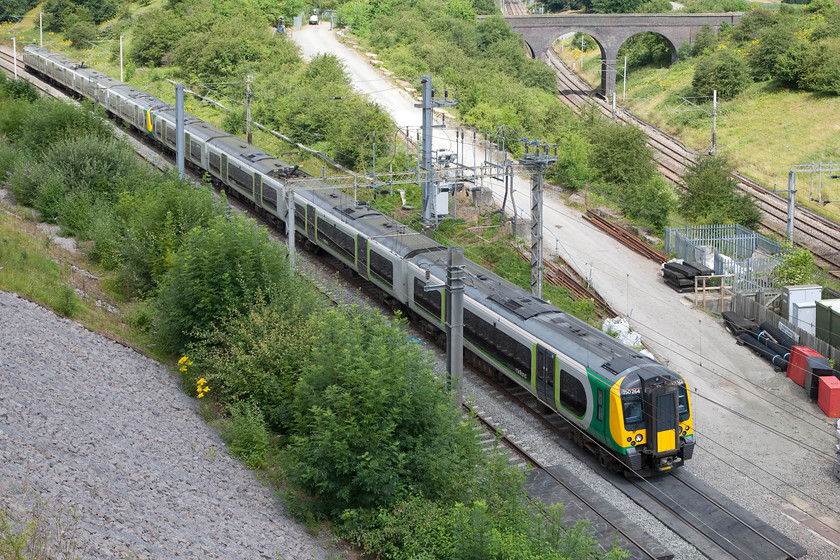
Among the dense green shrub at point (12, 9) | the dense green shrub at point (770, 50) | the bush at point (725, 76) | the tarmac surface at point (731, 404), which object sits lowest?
the tarmac surface at point (731, 404)

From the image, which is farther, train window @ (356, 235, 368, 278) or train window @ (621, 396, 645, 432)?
train window @ (356, 235, 368, 278)

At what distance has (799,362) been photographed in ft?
78.7

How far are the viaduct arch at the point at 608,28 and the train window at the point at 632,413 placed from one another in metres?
63.9

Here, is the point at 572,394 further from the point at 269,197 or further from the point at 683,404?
the point at 269,197

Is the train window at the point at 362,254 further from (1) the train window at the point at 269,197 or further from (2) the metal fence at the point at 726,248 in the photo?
(2) the metal fence at the point at 726,248

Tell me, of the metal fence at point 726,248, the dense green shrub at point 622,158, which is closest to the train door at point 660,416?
the metal fence at point 726,248

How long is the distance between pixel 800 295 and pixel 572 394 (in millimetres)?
13744

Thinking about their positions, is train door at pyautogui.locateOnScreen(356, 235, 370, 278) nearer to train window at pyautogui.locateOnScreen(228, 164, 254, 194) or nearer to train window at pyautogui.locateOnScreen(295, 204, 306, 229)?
train window at pyautogui.locateOnScreen(295, 204, 306, 229)

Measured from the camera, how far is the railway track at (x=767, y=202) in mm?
40531

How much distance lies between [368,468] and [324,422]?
1056 mm

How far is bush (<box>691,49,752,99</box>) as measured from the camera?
66000mm

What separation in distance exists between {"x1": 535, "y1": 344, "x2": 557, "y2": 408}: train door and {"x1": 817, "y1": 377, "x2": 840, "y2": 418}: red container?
819cm

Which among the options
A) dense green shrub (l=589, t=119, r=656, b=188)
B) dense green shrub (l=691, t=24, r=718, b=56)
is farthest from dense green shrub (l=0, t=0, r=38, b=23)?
dense green shrub (l=589, t=119, r=656, b=188)

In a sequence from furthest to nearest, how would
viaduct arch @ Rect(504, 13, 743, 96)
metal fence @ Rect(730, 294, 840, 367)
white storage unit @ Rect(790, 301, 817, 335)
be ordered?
1. viaduct arch @ Rect(504, 13, 743, 96)
2. white storage unit @ Rect(790, 301, 817, 335)
3. metal fence @ Rect(730, 294, 840, 367)
